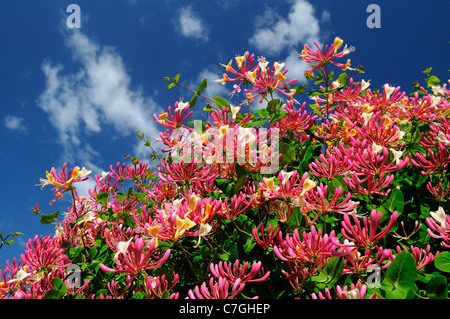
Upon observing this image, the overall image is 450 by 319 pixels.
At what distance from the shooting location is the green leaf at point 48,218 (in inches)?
82.1

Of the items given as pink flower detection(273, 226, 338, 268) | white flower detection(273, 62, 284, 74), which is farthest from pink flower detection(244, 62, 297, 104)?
pink flower detection(273, 226, 338, 268)

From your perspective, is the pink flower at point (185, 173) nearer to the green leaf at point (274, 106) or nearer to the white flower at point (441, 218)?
the green leaf at point (274, 106)

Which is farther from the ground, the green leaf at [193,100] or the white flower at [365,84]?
the white flower at [365,84]

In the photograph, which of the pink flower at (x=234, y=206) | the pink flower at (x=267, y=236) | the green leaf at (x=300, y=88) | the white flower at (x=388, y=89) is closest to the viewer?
the pink flower at (x=267, y=236)

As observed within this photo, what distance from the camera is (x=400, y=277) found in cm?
111

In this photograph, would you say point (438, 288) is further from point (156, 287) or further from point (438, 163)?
point (156, 287)

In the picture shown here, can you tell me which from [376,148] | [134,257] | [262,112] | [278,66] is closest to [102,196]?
[134,257]

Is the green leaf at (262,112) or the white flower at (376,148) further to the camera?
the green leaf at (262,112)

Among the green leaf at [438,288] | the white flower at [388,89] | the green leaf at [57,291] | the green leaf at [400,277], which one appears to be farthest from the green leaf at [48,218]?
the white flower at [388,89]

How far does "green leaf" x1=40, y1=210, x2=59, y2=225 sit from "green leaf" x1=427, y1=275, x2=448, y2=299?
203cm

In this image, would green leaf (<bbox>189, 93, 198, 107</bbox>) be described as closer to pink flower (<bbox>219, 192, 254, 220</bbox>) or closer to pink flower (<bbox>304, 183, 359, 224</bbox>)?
pink flower (<bbox>219, 192, 254, 220</bbox>)

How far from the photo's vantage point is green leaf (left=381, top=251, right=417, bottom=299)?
42.6 inches
